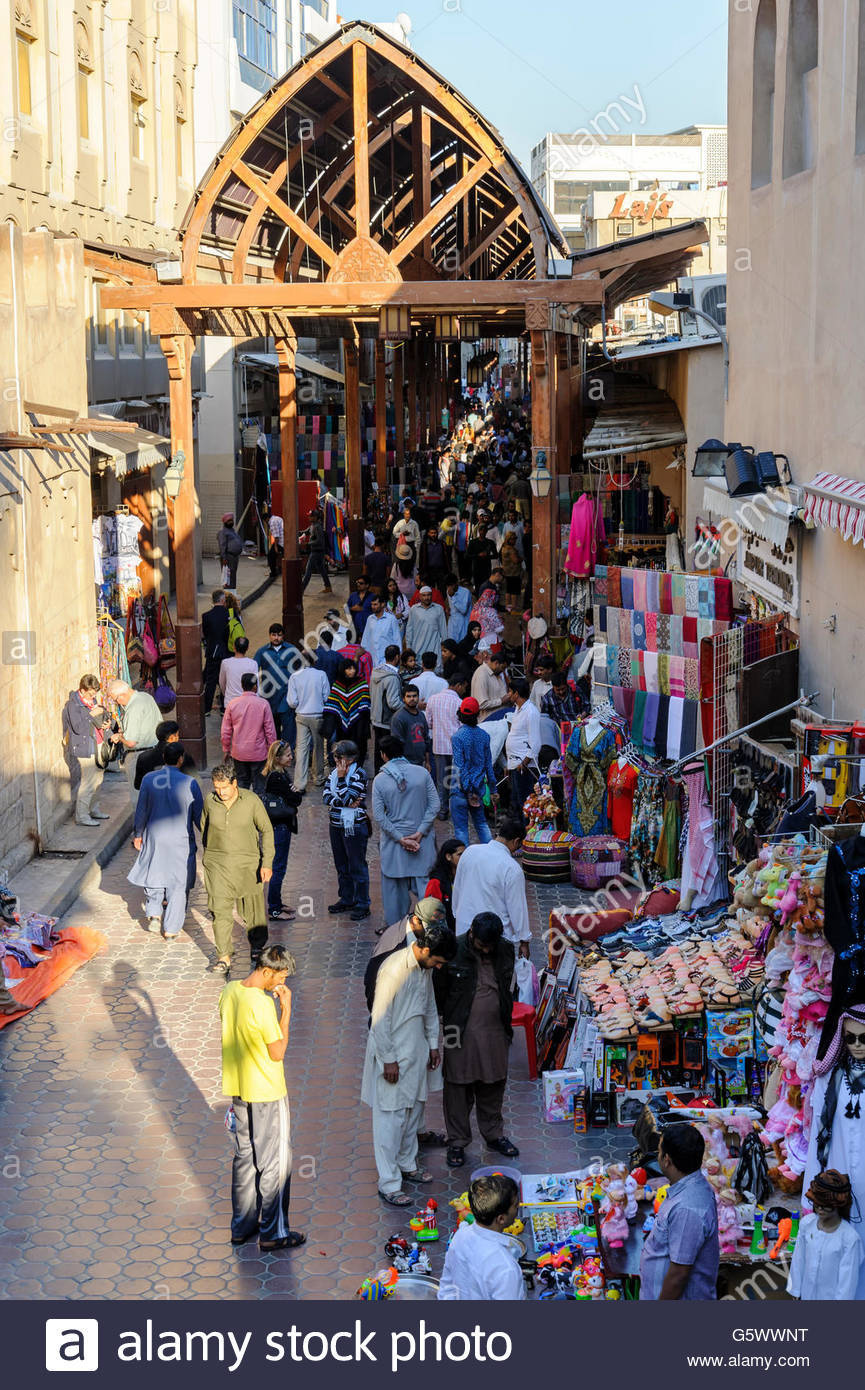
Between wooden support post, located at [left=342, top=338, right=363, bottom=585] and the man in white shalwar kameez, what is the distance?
1696 cm

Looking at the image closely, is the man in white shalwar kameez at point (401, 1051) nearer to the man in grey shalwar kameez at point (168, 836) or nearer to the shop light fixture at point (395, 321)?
the man in grey shalwar kameez at point (168, 836)

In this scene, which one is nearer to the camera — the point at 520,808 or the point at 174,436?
the point at 520,808

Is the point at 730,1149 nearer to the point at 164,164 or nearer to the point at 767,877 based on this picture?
the point at 767,877

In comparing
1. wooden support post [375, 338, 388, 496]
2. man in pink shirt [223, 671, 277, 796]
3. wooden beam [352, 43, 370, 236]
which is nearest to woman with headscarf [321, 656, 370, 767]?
man in pink shirt [223, 671, 277, 796]

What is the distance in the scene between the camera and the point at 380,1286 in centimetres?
628

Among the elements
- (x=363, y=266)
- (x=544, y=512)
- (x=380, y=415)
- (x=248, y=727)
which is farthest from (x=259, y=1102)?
(x=380, y=415)

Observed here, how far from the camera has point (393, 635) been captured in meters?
15.6

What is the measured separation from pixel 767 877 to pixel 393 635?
866cm

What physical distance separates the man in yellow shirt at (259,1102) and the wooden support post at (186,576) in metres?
9.23

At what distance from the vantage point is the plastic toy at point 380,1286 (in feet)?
20.5

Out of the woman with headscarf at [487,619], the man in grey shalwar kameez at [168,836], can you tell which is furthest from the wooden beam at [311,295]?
the man in grey shalwar kameez at [168,836]

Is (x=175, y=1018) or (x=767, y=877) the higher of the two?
(x=767, y=877)

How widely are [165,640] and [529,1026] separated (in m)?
A: 11.8

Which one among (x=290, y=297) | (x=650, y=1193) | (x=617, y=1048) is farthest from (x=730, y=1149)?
(x=290, y=297)
